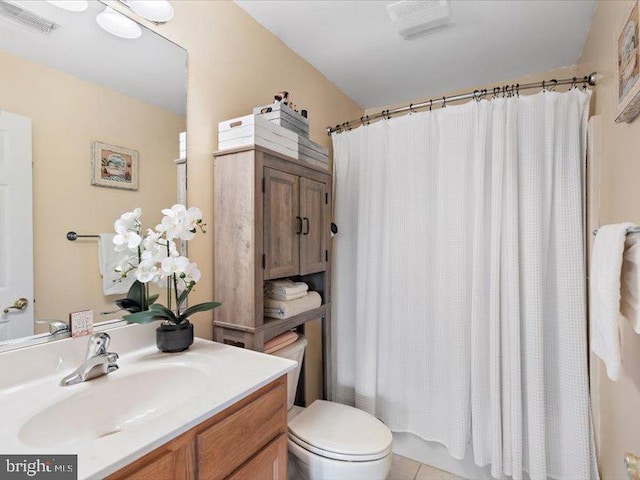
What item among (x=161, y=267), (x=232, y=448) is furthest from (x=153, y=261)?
(x=232, y=448)

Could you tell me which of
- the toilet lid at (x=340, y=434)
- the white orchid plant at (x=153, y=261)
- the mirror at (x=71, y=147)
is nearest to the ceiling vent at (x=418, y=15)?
the mirror at (x=71, y=147)

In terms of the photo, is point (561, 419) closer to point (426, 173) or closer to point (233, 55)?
point (426, 173)

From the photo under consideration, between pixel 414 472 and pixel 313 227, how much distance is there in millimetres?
1542

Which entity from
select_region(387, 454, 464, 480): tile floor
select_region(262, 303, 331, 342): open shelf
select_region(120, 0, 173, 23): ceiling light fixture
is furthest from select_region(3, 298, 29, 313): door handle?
select_region(387, 454, 464, 480): tile floor

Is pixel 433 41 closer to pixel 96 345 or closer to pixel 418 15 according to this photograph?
pixel 418 15

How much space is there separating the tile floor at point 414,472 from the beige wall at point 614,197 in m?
0.76

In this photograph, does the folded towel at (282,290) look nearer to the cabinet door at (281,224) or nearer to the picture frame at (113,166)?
the cabinet door at (281,224)

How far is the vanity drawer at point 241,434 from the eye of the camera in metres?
0.78

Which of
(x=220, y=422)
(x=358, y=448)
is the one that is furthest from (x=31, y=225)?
(x=358, y=448)

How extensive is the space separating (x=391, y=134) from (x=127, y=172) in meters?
1.44

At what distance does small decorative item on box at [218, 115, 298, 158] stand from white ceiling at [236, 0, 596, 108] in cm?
66

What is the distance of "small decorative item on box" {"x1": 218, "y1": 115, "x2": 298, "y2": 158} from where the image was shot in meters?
1.31

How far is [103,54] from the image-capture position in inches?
44.0

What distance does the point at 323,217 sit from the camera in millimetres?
1763
